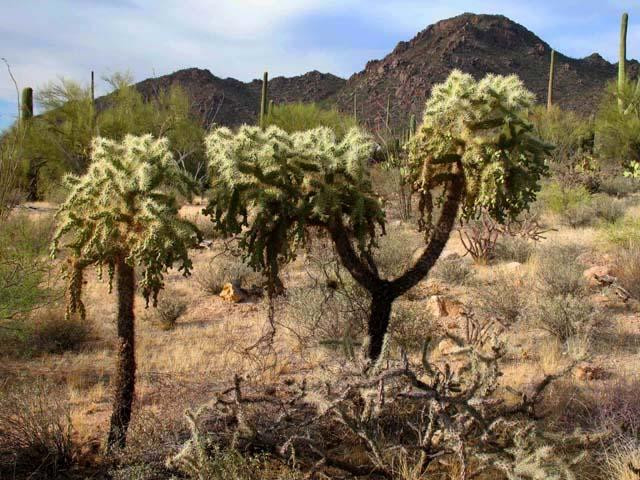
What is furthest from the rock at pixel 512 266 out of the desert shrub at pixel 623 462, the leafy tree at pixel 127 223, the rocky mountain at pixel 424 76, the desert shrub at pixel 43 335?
the rocky mountain at pixel 424 76

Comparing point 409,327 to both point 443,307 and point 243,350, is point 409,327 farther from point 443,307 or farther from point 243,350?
point 243,350

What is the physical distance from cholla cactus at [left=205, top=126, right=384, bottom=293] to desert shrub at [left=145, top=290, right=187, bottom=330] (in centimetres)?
423

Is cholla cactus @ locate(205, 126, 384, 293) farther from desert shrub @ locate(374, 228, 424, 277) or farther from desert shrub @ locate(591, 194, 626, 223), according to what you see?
desert shrub @ locate(591, 194, 626, 223)

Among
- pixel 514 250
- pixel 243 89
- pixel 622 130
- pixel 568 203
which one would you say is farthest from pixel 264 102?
pixel 243 89

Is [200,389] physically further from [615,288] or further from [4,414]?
[615,288]

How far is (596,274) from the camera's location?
9086 mm

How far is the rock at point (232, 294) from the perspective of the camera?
9.54 metres

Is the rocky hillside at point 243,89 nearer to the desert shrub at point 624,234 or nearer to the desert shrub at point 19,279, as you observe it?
the desert shrub at point 624,234

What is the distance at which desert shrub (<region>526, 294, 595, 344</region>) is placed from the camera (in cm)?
715

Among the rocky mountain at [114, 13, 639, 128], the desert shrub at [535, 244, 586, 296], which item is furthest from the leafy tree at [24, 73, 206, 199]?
the rocky mountain at [114, 13, 639, 128]

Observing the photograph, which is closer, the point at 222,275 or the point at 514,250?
the point at 222,275

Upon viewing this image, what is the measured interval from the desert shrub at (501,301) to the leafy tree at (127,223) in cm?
461

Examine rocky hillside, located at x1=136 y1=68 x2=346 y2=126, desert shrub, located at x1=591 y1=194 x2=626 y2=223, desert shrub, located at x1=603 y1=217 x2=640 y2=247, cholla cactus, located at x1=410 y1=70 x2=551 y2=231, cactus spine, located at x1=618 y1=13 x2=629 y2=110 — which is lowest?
desert shrub, located at x1=603 y1=217 x2=640 y2=247

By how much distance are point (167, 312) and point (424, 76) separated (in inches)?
1862
